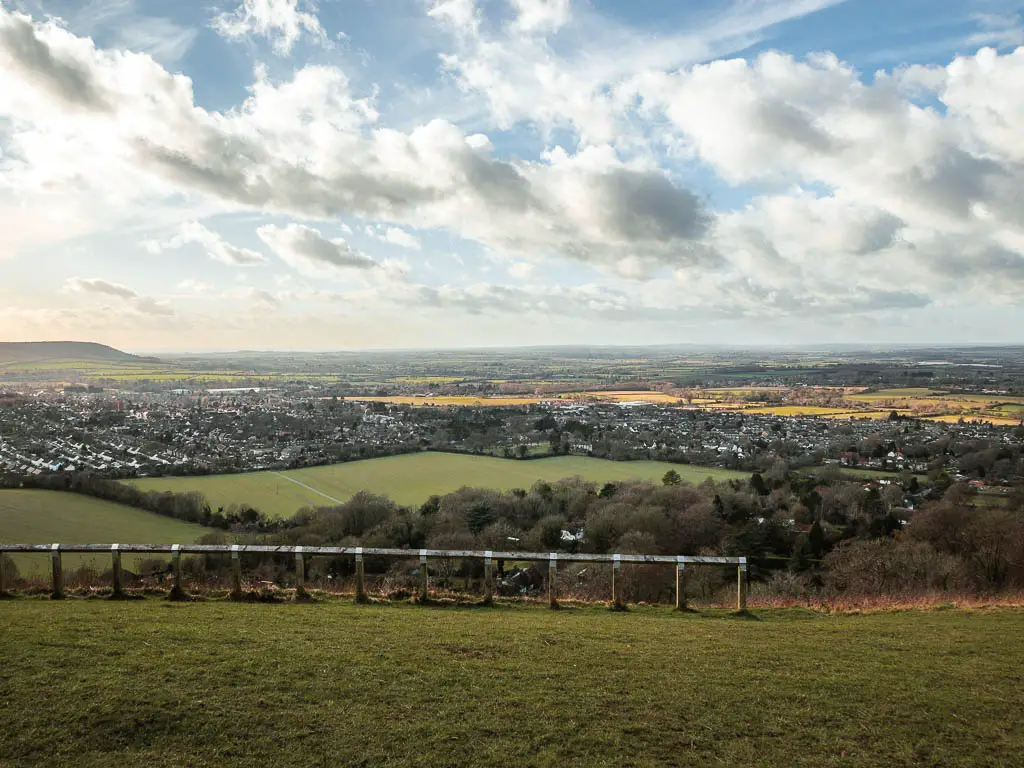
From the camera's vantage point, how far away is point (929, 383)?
10519cm

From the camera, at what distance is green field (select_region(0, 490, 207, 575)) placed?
2714cm

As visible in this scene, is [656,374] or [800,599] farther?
[656,374]

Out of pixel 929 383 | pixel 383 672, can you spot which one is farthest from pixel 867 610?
pixel 929 383

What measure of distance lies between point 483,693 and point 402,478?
46124 mm

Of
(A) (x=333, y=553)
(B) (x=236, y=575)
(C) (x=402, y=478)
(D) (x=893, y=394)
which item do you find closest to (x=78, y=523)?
(C) (x=402, y=478)

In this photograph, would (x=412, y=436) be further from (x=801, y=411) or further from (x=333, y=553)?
(x=333, y=553)

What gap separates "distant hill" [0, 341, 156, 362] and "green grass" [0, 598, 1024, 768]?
99.0m

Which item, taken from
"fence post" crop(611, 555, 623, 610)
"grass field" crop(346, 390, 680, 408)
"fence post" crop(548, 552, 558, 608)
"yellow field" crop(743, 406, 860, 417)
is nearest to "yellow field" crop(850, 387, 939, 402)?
"yellow field" crop(743, 406, 860, 417)

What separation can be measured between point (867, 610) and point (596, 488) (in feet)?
115

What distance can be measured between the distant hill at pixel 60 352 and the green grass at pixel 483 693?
99.0 metres

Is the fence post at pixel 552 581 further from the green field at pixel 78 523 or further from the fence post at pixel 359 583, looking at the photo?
the green field at pixel 78 523

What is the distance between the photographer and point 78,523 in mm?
29922

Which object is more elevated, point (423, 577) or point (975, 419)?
point (423, 577)

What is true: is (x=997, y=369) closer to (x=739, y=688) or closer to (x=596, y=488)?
(x=596, y=488)
